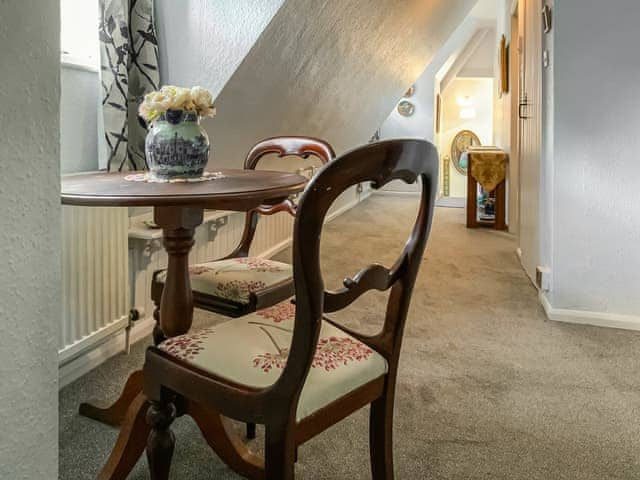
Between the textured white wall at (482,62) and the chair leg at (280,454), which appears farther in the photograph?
the textured white wall at (482,62)

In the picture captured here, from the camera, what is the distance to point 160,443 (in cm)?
119

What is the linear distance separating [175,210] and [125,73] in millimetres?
967

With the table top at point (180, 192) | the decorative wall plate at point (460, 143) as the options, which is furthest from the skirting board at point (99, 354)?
the decorative wall plate at point (460, 143)

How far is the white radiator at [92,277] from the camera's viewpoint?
1875 mm

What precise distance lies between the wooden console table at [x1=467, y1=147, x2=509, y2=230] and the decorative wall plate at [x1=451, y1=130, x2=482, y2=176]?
508cm

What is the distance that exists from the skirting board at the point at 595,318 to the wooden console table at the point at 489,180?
2.63 m

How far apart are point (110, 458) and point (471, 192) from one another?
4550mm

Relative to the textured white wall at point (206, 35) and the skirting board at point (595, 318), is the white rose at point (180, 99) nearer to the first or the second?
the textured white wall at point (206, 35)

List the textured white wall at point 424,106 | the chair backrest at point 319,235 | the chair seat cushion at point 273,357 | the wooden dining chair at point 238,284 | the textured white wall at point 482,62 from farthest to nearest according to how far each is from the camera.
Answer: the textured white wall at point 482,62
the textured white wall at point 424,106
the wooden dining chair at point 238,284
the chair seat cushion at point 273,357
the chair backrest at point 319,235

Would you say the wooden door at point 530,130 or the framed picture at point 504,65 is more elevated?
the framed picture at point 504,65

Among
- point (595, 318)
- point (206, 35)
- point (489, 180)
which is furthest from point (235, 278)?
point (489, 180)

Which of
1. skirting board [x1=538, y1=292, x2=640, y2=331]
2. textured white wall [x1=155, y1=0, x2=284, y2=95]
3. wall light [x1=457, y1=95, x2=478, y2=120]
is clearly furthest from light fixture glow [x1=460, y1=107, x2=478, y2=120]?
textured white wall [x1=155, y1=0, x2=284, y2=95]

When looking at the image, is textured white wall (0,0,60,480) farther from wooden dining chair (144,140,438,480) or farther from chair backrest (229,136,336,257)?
chair backrest (229,136,336,257)

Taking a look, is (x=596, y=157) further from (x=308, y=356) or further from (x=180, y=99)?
(x=308, y=356)
